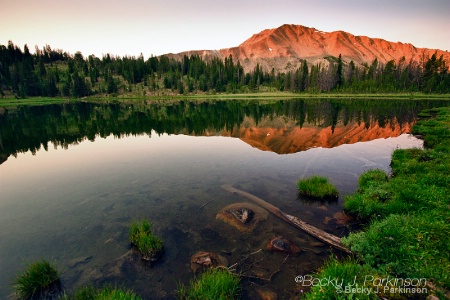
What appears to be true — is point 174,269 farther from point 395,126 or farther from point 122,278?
point 395,126

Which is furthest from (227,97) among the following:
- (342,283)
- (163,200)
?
(342,283)

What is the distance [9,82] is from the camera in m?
168

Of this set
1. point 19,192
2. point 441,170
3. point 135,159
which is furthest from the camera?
point 135,159

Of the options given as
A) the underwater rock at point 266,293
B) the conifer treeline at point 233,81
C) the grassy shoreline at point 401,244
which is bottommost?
the underwater rock at point 266,293

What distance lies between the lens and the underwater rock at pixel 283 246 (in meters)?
11.2

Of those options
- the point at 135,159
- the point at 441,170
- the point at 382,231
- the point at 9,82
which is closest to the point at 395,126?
the point at 441,170

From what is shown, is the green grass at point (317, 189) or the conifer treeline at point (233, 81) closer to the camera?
the green grass at point (317, 189)

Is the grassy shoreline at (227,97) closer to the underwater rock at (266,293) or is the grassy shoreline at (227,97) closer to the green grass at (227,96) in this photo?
the green grass at (227,96)

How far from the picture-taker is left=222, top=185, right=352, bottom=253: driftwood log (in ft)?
36.6

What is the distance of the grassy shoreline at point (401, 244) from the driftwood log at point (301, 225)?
2.12ft

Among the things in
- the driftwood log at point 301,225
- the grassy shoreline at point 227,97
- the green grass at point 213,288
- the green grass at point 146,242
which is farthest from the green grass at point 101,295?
the grassy shoreline at point 227,97

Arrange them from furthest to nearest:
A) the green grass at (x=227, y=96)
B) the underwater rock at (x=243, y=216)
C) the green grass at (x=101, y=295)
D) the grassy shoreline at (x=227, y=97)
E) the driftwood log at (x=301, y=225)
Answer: the green grass at (x=227, y=96) < the grassy shoreline at (x=227, y=97) < the underwater rock at (x=243, y=216) < the driftwood log at (x=301, y=225) < the green grass at (x=101, y=295)

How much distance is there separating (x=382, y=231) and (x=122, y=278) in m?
11.5

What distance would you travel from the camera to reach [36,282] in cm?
891
